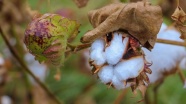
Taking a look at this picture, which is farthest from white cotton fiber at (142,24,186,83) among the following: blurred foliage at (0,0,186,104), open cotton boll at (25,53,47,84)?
open cotton boll at (25,53,47,84)

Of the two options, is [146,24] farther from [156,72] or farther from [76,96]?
[76,96]

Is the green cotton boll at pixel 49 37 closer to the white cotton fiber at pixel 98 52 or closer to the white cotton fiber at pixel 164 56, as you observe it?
the white cotton fiber at pixel 98 52

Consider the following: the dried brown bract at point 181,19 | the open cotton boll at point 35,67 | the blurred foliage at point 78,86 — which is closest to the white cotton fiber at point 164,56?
the dried brown bract at point 181,19

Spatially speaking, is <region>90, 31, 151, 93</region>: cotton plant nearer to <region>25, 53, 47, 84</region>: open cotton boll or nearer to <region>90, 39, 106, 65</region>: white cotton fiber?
<region>90, 39, 106, 65</region>: white cotton fiber

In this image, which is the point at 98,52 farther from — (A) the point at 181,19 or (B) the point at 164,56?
(B) the point at 164,56

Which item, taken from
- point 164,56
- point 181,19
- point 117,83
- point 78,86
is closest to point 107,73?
point 117,83

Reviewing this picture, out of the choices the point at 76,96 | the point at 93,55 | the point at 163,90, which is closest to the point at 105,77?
the point at 93,55

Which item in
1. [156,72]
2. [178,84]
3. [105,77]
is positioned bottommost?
[178,84]
